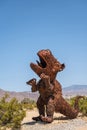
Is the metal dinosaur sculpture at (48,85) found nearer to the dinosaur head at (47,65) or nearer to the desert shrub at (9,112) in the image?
the dinosaur head at (47,65)

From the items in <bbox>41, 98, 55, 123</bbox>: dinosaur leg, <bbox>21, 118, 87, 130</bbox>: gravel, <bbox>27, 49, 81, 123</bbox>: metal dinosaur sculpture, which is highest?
<bbox>27, 49, 81, 123</bbox>: metal dinosaur sculpture

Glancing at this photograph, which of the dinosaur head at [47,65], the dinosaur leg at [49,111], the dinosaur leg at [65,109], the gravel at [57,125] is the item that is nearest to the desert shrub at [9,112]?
the gravel at [57,125]

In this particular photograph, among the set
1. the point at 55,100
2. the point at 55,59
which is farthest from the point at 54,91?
the point at 55,59

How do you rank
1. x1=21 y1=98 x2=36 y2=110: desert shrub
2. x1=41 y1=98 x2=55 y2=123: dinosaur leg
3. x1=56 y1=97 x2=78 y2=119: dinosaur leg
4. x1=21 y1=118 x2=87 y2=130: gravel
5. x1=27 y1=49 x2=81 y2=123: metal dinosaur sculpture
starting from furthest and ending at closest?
1. x1=21 y1=98 x2=36 y2=110: desert shrub
2. x1=56 y1=97 x2=78 y2=119: dinosaur leg
3. x1=27 y1=49 x2=81 y2=123: metal dinosaur sculpture
4. x1=41 y1=98 x2=55 y2=123: dinosaur leg
5. x1=21 y1=118 x2=87 y2=130: gravel

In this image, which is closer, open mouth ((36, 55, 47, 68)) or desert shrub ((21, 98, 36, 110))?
open mouth ((36, 55, 47, 68))

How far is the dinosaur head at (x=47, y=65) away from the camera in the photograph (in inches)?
572

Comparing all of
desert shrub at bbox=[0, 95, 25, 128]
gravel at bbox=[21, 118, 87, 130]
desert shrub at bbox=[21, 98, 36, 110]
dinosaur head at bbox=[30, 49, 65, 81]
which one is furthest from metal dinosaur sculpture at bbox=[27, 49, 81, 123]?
desert shrub at bbox=[21, 98, 36, 110]

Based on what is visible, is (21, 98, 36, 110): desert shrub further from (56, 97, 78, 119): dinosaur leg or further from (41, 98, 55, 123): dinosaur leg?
(41, 98, 55, 123): dinosaur leg

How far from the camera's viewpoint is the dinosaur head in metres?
14.5

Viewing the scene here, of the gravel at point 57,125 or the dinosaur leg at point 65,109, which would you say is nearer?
the gravel at point 57,125

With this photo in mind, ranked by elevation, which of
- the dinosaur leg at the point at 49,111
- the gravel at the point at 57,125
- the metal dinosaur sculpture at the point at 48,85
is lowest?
the gravel at the point at 57,125

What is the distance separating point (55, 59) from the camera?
49.6 ft

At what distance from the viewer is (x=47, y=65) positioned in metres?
14.7

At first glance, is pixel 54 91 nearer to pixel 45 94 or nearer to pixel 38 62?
pixel 45 94
